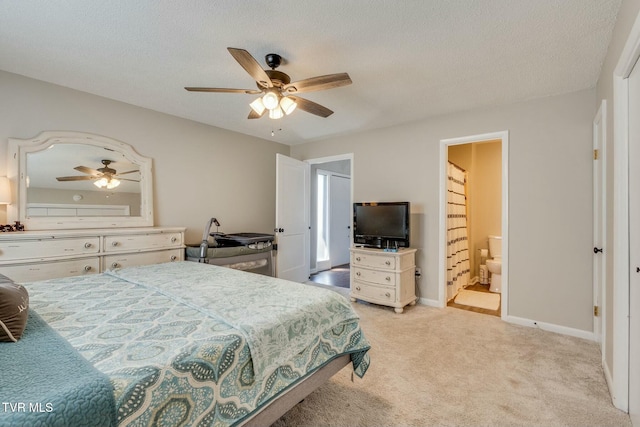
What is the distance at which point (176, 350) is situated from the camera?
1020mm

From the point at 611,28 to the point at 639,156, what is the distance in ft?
3.32

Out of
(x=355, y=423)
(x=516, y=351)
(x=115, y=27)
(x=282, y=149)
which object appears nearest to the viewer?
(x=355, y=423)

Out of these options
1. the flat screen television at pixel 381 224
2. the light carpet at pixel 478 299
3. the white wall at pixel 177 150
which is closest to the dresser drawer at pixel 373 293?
the flat screen television at pixel 381 224

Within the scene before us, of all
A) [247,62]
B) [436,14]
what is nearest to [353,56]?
[436,14]

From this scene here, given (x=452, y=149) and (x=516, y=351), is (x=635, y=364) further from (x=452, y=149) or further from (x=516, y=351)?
(x=452, y=149)

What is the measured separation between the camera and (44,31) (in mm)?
2002

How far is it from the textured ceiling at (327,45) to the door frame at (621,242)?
1.81ft

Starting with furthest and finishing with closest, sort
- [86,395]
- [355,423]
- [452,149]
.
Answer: [452,149]
[355,423]
[86,395]

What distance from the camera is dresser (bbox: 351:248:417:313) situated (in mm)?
3432

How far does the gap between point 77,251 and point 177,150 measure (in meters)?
1.62

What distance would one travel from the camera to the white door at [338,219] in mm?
6422

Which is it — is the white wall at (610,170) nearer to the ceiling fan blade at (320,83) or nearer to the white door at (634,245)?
the white door at (634,245)

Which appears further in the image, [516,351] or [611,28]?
[516,351]

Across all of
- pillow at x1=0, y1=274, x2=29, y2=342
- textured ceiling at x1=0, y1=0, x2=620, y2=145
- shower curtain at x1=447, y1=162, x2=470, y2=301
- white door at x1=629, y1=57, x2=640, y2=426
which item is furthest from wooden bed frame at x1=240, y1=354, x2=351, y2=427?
shower curtain at x1=447, y1=162, x2=470, y2=301
